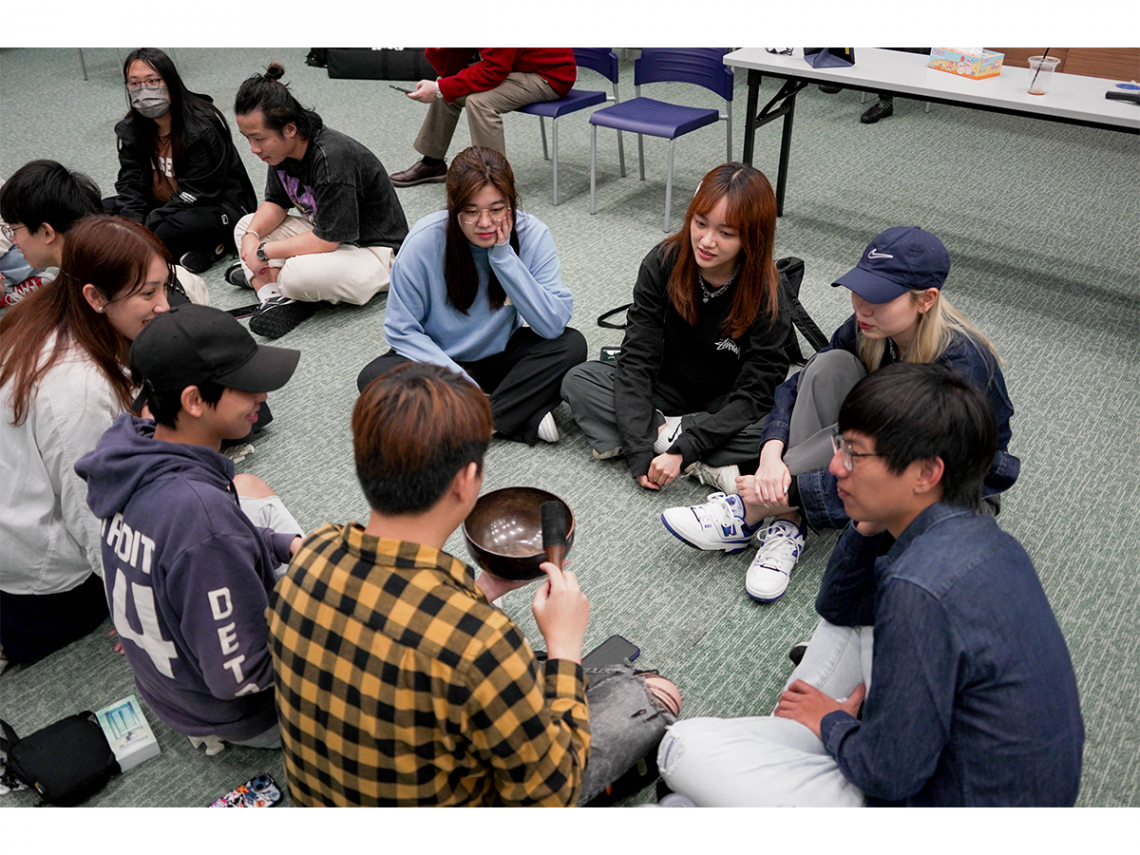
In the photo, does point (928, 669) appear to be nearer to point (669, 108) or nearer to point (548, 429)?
point (548, 429)

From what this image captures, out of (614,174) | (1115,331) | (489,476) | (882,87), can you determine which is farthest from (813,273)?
(489,476)

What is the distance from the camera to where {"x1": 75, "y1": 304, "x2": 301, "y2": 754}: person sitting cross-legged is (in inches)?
54.2

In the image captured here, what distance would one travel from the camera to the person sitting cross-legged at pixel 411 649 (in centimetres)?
107

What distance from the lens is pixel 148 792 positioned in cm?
172

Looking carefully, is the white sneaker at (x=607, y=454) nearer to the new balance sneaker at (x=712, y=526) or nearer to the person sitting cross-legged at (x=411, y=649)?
the new balance sneaker at (x=712, y=526)

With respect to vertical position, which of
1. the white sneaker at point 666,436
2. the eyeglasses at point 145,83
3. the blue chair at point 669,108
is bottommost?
the white sneaker at point 666,436

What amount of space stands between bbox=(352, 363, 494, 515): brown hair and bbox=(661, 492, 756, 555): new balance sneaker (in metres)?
1.17

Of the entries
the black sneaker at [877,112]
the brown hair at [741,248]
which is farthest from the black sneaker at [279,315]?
the black sneaker at [877,112]

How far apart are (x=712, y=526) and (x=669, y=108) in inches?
97.2

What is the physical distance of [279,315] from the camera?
3262mm

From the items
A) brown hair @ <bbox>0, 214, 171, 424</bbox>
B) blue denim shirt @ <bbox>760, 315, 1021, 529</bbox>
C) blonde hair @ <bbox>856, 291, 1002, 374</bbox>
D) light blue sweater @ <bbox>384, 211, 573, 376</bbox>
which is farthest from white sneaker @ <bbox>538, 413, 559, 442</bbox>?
brown hair @ <bbox>0, 214, 171, 424</bbox>

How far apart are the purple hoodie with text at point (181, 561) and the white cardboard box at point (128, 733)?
314 mm

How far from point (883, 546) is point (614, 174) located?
3340mm

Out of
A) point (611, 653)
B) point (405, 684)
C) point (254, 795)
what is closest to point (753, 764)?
point (611, 653)
